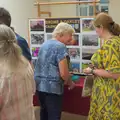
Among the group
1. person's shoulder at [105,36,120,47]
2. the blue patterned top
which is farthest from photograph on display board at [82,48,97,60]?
person's shoulder at [105,36,120,47]

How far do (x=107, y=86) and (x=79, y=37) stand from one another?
1.04 meters

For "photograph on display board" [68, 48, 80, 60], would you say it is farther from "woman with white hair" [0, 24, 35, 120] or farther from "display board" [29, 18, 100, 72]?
"woman with white hair" [0, 24, 35, 120]

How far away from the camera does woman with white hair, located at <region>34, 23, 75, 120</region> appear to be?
2.41 meters

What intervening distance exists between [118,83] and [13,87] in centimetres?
105

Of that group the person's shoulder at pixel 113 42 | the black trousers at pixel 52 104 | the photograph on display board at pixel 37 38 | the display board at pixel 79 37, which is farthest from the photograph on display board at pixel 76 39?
the person's shoulder at pixel 113 42

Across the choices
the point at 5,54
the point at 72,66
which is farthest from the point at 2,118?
the point at 72,66

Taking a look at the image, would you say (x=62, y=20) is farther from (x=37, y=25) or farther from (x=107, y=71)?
(x=107, y=71)

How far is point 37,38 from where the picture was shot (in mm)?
3295

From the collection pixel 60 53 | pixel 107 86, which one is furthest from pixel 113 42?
pixel 60 53

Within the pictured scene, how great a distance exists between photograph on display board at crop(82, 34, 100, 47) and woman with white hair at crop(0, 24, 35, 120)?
5.25ft

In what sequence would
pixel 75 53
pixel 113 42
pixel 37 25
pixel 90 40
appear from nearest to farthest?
pixel 113 42, pixel 90 40, pixel 75 53, pixel 37 25

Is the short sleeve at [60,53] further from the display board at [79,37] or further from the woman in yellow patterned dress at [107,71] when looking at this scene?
the display board at [79,37]

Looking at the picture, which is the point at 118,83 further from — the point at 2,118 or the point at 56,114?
the point at 2,118

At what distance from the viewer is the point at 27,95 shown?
1.48 meters
